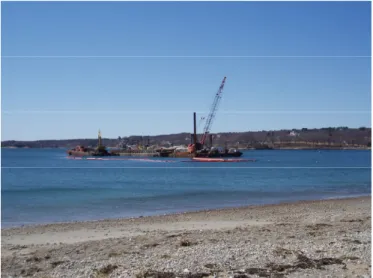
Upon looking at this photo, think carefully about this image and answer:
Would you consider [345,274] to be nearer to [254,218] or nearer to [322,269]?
[322,269]

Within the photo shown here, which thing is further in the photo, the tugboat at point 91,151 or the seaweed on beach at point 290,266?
the tugboat at point 91,151

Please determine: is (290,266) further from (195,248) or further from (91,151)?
(91,151)

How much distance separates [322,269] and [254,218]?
5.82 meters

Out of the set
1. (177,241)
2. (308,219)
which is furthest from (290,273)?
(308,219)

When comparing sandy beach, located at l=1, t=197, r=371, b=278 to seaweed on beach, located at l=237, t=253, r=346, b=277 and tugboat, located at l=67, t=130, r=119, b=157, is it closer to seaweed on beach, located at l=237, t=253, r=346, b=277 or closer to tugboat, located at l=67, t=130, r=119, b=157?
seaweed on beach, located at l=237, t=253, r=346, b=277

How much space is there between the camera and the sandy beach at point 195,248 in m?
5.56

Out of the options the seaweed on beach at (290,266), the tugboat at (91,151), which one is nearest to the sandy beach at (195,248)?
the seaweed on beach at (290,266)

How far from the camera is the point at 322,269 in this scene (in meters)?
5.45

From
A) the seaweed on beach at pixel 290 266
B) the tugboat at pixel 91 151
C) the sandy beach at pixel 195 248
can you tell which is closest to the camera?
the seaweed on beach at pixel 290 266

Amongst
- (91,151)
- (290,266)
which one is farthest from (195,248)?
(91,151)

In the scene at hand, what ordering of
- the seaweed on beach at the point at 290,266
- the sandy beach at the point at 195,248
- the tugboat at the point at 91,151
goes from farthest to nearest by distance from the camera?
the tugboat at the point at 91,151 → the sandy beach at the point at 195,248 → the seaweed on beach at the point at 290,266

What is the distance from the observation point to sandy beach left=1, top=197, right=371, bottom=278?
556 centimetres

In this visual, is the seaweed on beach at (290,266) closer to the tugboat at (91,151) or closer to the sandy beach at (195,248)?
the sandy beach at (195,248)

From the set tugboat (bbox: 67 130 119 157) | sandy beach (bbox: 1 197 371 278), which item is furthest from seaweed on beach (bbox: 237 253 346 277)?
tugboat (bbox: 67 130 119 157)
